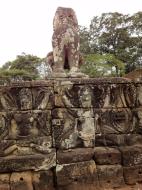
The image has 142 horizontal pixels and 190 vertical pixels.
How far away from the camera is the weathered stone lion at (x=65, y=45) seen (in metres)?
7.76

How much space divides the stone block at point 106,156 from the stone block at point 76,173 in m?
0.16

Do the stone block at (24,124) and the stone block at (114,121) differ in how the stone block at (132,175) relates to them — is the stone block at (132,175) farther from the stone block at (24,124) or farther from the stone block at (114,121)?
the stone block at (24,124)

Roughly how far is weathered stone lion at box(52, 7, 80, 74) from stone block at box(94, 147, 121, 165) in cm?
A: 187

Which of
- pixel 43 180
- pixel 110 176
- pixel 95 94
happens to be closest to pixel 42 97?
pixel 95 94

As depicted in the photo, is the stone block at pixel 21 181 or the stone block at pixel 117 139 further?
the stone block at pixel 117 139

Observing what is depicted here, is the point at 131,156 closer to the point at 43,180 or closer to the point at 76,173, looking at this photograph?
the point at 76,173

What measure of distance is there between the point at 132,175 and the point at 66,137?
1.48m

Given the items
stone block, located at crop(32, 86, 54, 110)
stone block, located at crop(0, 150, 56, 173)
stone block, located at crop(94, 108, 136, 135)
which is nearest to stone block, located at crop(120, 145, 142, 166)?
stone block, located at crop(94, 108, 136, 135)

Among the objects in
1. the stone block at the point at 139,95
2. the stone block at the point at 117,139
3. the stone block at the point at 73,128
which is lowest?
the stone block at the point at 117,139

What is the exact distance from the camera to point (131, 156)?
693cm

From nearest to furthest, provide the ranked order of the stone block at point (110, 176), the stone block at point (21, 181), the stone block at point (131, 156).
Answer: the stone block at point (21, 181) → the stone block at point (110, 176) → the stone block at point (131, 156)

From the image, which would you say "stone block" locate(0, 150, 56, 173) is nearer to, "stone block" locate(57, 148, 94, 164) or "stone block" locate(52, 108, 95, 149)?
"stone block" locate(57, 148, 94, 164)

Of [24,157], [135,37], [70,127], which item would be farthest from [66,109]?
[135,37]

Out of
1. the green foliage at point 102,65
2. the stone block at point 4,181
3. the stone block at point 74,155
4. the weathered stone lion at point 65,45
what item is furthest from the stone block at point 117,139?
the green foliage at point 102,65
